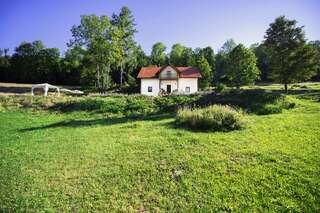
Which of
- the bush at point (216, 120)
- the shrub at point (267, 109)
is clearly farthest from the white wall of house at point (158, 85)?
the bush at point (216, 120)

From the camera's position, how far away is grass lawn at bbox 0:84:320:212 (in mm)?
4980

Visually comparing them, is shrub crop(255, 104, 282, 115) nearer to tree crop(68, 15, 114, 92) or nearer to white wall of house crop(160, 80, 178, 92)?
white wall of house crop(160, 80, 178, 92)

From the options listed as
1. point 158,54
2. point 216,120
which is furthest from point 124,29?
point 216,120

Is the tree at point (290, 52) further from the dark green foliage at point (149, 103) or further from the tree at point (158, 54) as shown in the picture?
the tree at point (158, 54)

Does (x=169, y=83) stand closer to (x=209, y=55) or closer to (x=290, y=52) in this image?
(x=290, y=52)

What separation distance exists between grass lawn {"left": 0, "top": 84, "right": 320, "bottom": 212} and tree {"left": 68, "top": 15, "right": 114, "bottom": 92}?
1284 inches

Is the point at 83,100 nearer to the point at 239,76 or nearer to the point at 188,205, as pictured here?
the point at 188,205

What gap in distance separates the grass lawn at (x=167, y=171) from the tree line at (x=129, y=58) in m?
26.0

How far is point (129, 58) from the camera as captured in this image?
47.0m

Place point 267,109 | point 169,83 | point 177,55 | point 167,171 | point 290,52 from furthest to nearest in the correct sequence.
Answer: point 177,55 → point 169,83 → point 290,52 → point 267,109 → point 167,171

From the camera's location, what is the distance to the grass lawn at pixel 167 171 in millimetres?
4980

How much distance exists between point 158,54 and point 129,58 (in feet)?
95.8

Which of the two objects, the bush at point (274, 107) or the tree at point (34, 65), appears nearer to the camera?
the bush at point (274, 107)

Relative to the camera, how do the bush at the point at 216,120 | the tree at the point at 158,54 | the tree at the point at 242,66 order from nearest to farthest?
the bush at the point at 216,120, the tree at the point at 242,66, the tree at the point at 158,54
